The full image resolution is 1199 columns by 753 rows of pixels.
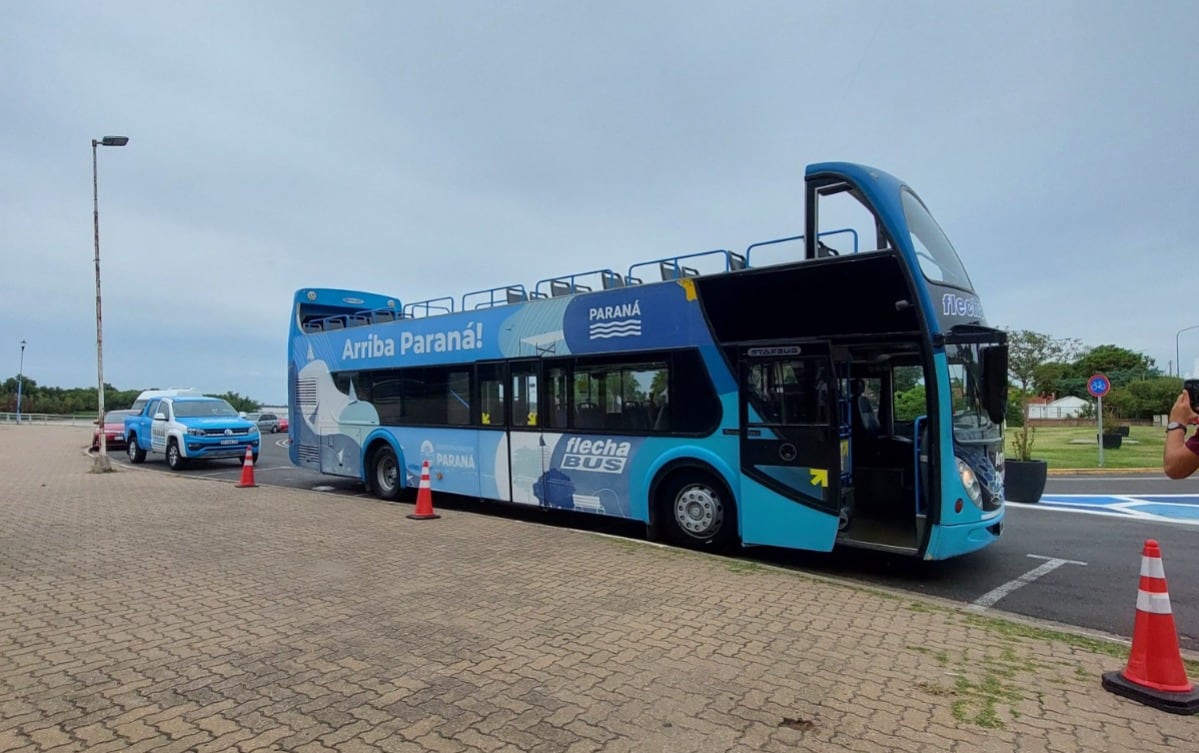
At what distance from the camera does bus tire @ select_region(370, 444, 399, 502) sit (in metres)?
11.8

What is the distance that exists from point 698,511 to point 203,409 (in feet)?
55.0

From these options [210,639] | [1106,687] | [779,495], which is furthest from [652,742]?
[779,495]

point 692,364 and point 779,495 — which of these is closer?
point 779,495

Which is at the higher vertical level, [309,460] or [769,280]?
[769,280]

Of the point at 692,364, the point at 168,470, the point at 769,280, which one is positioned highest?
the point at 769,280

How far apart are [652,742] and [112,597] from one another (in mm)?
4768

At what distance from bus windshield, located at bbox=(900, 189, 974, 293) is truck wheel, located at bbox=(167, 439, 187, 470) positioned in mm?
17907

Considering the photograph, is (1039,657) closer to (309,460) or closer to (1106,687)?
(1106,687)

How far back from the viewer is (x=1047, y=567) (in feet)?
23.8

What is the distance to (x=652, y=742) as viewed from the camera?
3258 millimetres

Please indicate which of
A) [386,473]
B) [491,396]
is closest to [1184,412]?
[491,396]

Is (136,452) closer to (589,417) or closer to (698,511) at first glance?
(589,417)

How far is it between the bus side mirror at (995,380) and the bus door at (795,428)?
1.33 meters

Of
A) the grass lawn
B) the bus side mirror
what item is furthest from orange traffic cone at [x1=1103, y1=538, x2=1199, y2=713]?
the grass lawn
